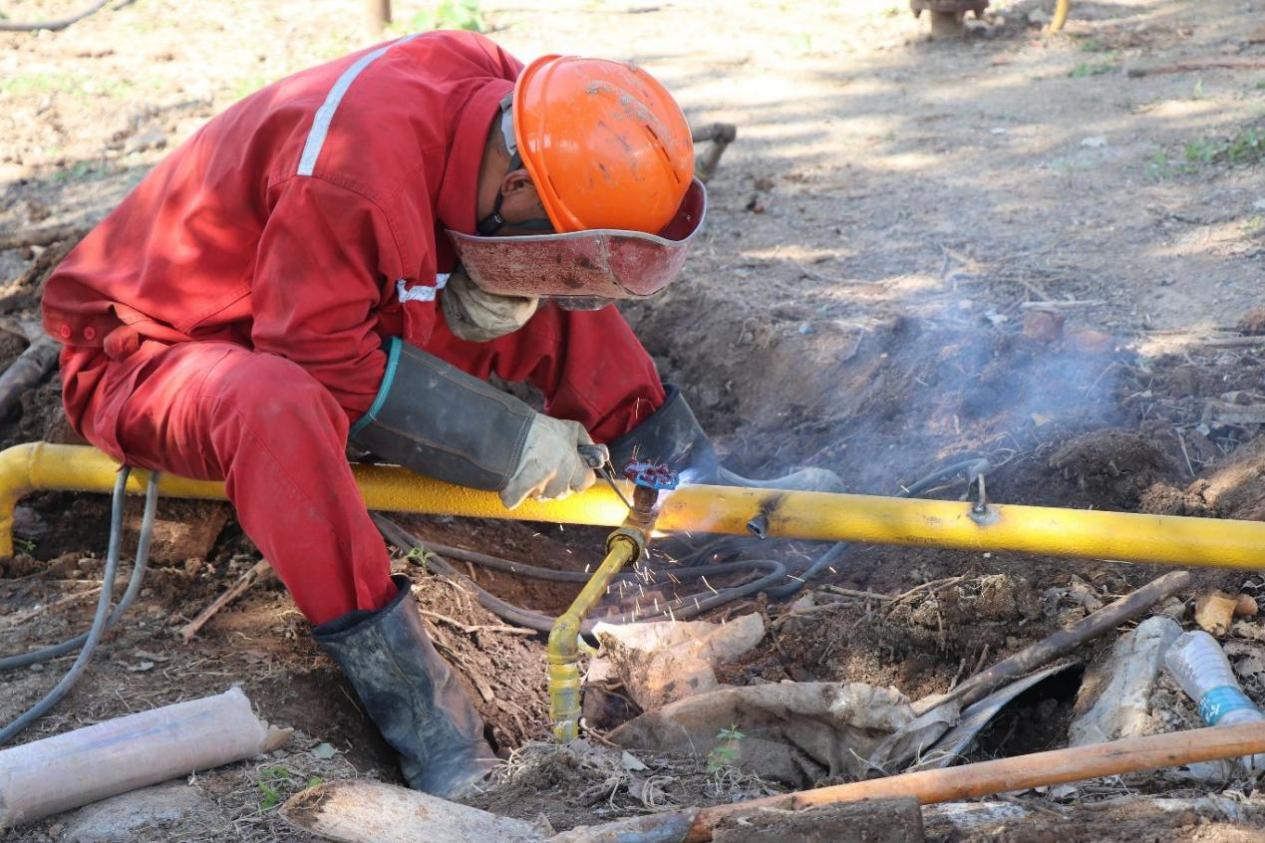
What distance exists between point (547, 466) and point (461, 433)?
216mm

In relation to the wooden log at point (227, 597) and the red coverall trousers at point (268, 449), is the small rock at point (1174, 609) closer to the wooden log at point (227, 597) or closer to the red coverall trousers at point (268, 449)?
the red coverall trousers at point (268, 449)

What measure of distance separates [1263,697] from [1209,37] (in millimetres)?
6052

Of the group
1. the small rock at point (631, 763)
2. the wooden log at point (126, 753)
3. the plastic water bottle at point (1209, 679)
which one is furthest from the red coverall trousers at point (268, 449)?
the plastic water bottle at point (1209, 679)

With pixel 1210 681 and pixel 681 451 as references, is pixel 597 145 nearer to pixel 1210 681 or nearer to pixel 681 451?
pixel 681 451

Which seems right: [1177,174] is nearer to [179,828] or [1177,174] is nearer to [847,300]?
[847,300]

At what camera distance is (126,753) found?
2.56 metres

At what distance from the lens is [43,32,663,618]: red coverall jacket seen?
2770 millimetres

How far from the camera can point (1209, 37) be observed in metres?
7.62

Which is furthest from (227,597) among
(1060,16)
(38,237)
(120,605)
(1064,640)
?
(1060,16)

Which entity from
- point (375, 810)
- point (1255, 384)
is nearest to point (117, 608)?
point (375, 810)

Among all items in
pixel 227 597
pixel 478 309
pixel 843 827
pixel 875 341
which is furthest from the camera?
pixel 875 341

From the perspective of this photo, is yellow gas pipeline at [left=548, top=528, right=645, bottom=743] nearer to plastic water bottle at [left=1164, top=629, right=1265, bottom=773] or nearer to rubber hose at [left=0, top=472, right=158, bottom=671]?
rubber hose at [left=0, top=472, right=158, bottom=671]

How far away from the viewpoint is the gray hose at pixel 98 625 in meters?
2.79

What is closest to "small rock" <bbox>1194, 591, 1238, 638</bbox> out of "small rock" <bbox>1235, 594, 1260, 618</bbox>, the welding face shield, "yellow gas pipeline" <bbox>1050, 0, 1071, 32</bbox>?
"small rock" <bbox>1235, 594, 1260, 618</bbox>
